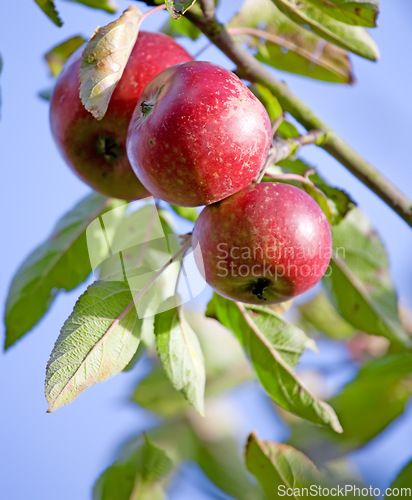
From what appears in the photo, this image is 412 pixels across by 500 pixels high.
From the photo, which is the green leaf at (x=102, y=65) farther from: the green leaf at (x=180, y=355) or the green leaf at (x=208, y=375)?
the green leaf at (x=208, y=375)

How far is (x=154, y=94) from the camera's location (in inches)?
51.6

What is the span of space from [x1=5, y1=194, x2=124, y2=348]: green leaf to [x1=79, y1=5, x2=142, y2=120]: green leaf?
73cm

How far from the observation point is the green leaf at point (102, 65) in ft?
4.14

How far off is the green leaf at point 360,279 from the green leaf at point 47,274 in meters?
0.74

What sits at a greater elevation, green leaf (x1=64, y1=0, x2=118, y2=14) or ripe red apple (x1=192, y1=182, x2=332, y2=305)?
green leaf (x1=64, y1=0, x2=118, y2=14)

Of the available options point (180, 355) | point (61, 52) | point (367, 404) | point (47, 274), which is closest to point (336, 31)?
point (61, 52)

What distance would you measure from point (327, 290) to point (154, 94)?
33.8 inches

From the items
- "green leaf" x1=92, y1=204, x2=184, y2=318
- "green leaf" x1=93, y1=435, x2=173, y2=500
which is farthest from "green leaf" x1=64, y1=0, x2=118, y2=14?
→ "green leaf" x1=93, y1=435, x2=173, y2=500

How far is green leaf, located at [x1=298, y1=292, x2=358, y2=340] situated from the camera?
108 inches

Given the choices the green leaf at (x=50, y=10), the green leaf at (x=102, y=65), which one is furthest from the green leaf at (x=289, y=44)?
the green leaf at (x=102, y=65)

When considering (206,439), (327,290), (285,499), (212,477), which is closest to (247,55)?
(327,290)

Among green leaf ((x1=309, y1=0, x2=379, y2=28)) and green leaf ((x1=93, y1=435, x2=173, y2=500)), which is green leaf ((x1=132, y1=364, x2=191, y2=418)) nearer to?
green leaf ((x1=93, y1=435, x2=173, y2=500))

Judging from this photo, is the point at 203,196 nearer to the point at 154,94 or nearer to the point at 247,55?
the point at 154,94

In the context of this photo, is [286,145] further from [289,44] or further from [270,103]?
[289,44]
